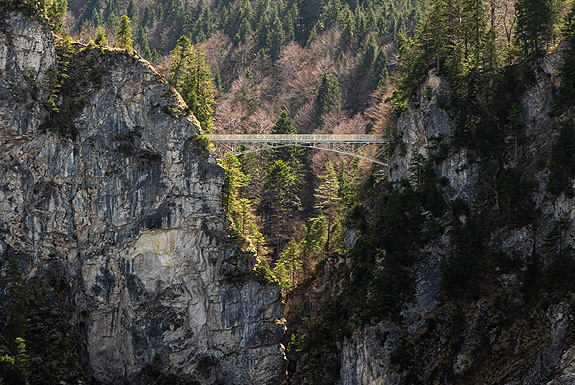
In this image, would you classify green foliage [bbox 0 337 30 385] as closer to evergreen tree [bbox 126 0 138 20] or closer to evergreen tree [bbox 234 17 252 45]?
evergreen tree [bbox 234 17 252 45]

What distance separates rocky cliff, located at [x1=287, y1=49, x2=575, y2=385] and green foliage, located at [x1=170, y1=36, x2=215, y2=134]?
17501mm

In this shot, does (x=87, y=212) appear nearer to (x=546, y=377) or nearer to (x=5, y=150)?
(x=5, y=150)

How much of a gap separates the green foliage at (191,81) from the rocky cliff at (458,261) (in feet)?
57.4

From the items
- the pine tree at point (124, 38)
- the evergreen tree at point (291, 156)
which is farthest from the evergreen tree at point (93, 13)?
the evergreen tree at point (291, 156)

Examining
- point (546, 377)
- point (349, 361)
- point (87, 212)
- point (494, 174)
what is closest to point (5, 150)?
point (87, 212)

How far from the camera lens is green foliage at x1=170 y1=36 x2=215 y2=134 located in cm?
7069

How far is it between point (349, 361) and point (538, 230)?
17.2 metres

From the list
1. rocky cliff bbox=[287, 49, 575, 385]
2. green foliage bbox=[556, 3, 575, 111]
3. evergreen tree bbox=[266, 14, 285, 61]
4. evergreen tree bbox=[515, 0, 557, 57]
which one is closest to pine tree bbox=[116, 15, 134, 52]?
rocky cliff bbox=[287, 49, 575, 385]

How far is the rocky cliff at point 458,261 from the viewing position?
167ft

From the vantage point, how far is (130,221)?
67.1 m

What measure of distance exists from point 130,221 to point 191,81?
1429 centimetres

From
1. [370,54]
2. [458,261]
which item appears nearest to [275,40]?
[370,54]

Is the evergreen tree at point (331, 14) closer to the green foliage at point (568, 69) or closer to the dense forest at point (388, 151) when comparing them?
the dense forest at point (388, 151)

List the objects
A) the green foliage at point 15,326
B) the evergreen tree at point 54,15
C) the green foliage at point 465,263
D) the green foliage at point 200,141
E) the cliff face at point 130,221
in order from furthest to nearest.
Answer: the evergreen tree at point 54,15 → the green foliage at point 200,141 → the cliff face at point 130,221 → the green foliage at point 15,326 → the green foliage at point 465,263
